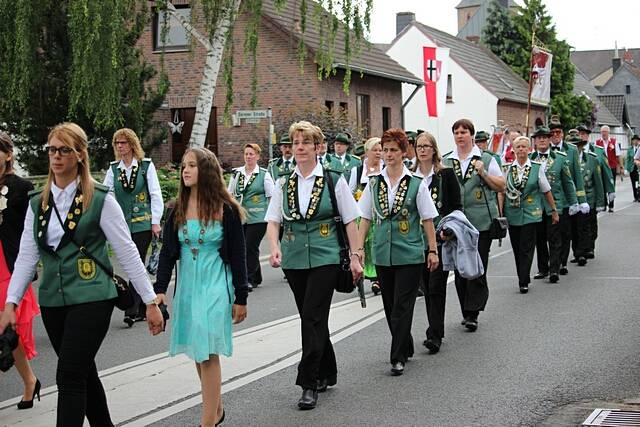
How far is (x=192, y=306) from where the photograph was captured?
6238 mm

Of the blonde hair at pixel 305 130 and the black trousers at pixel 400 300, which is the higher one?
the blonde hair at pixel 305 130

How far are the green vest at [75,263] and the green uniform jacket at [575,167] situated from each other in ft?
34.3

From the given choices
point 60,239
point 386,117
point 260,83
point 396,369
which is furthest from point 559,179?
point 386,117

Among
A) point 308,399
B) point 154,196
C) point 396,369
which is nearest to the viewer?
point 308,399

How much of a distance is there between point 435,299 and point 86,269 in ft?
13.8

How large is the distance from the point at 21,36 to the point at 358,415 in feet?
47.8

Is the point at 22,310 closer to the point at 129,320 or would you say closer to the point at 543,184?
the point at 129,320

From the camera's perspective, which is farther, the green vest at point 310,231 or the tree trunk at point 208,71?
the tree trunk at point 208,71

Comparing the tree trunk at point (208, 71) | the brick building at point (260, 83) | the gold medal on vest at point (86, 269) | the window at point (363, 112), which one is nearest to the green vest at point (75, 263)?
the gold medal on vest at point (86, 269)

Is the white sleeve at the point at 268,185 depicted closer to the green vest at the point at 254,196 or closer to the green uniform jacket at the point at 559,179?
the green vest at the point at 254,196

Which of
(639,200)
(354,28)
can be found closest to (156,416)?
(354,28)

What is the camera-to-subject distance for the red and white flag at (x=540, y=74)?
29875 millimetres

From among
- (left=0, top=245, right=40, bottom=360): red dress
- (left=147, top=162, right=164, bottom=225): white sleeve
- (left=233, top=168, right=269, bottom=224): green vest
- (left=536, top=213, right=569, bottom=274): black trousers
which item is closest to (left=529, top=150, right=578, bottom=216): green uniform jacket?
(left=536, top=213, right=569, bottom=274): black trousers

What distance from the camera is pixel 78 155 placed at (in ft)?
19.0
